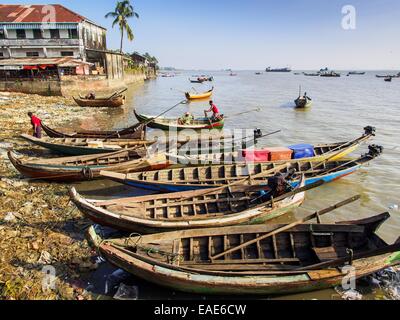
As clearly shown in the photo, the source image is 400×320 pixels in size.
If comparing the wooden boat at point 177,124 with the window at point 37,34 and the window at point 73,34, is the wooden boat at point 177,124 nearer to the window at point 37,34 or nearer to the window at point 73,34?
the window at point 73,34

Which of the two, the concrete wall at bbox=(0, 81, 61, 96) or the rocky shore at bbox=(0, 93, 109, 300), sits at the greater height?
the concrete wall at bbox=(0, 81, 61, 96)

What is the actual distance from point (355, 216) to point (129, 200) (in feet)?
28.8

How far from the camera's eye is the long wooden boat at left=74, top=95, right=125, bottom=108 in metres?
31.2

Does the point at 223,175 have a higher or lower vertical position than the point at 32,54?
lower

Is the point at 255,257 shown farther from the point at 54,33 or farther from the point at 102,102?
the point at 54,33

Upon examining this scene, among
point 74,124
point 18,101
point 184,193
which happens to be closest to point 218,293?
point 184,193

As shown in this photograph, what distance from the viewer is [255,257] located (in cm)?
739

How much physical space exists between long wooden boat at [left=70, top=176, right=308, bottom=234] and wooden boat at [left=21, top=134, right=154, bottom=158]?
18.1ft

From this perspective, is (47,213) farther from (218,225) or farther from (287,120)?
(287,120)

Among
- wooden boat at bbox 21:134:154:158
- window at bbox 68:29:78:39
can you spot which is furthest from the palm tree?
wooden boat at bbox 21:134:154:158

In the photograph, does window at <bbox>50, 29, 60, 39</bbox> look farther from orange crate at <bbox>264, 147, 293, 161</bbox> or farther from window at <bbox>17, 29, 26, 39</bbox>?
orange crate at <bbox>264, 147, 293, 161</bbox>

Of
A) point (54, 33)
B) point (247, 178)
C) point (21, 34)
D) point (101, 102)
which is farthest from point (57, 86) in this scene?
point (247, 178)

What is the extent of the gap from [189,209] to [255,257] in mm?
2945

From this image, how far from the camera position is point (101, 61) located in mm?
49500
